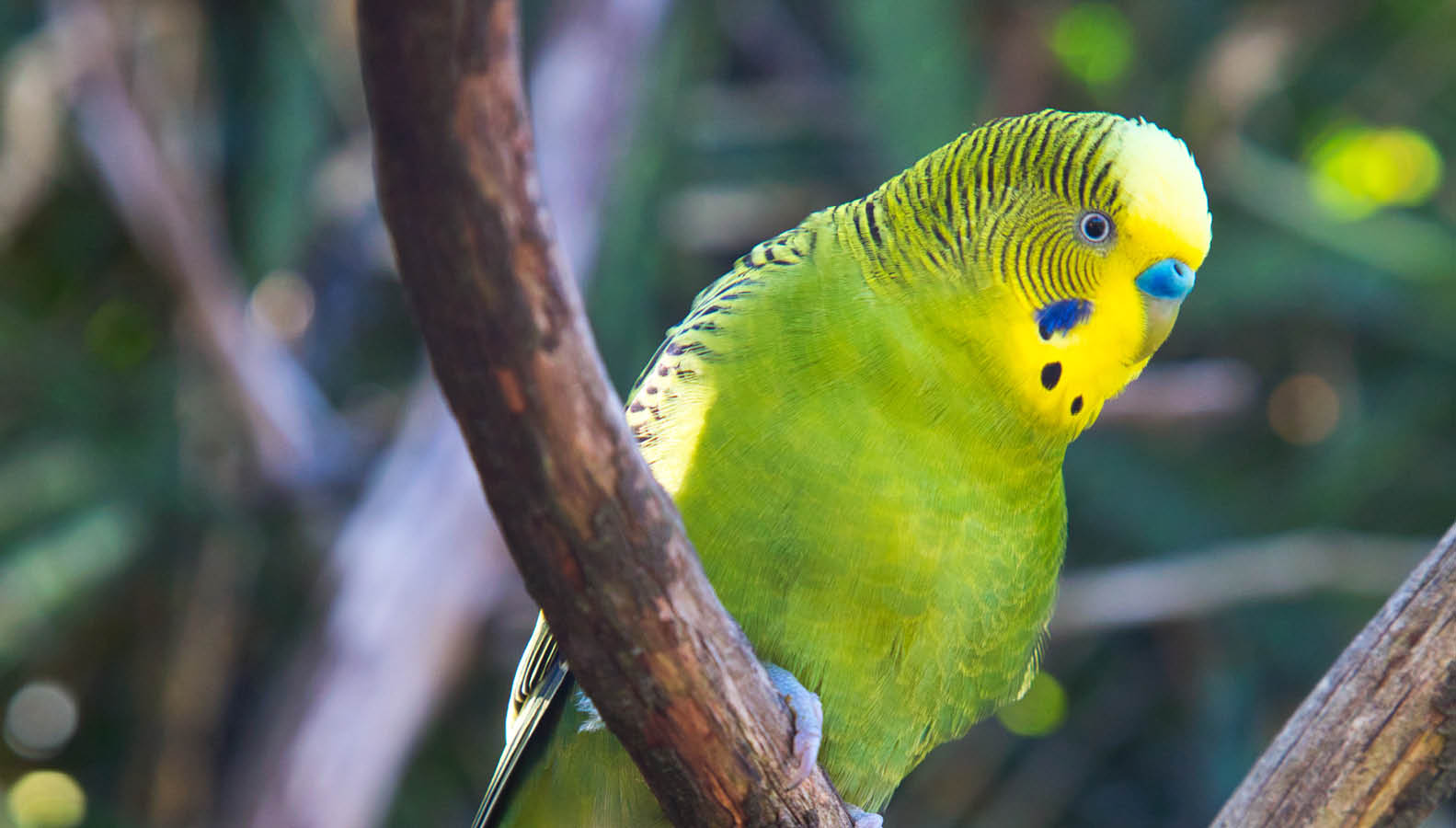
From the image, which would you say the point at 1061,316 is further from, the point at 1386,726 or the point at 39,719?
the point at 39,719

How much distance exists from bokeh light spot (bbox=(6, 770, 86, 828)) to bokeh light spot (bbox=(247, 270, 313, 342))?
1.90m

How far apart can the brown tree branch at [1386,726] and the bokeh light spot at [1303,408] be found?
12.6 feet

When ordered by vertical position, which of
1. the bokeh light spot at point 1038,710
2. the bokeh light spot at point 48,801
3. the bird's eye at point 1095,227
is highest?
the bird's eye at point 1095,227

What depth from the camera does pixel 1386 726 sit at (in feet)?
6.49

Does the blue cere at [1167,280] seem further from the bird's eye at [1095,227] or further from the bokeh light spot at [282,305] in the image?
the bokeh light spot at [282,305]

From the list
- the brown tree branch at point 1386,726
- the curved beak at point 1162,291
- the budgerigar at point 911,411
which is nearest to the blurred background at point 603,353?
the budgerigar at point 911,411

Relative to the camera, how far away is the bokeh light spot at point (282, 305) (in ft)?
17.8

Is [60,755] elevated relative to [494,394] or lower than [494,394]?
lower

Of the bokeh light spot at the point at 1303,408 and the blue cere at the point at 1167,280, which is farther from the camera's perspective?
the bokeh light spot at the point at 1303,408

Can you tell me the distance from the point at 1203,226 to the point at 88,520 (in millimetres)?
4228

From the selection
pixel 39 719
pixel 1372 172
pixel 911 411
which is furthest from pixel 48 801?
pixel 1372 172

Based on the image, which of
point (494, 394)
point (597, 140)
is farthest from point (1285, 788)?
point (597, 140)

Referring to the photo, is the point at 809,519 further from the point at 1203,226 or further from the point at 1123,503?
the point at 1123,503

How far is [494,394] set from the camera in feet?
4.17
